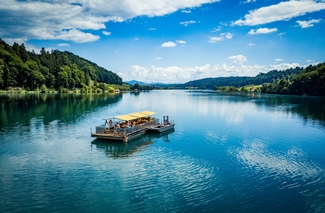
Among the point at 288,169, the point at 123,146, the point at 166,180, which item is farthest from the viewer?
the point at 123,146

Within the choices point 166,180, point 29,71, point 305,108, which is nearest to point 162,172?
point 166,180

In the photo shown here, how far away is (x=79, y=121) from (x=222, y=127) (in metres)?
33.4

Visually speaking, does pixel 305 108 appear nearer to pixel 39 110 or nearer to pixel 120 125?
pixel 120 125

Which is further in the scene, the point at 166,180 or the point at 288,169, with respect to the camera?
the point at 288,169

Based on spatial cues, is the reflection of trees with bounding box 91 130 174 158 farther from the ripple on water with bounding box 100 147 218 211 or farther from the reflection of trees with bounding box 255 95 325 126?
the reflection of trees with bounding box 255 95 325 126

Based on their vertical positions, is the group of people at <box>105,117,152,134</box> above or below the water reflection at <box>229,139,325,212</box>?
above

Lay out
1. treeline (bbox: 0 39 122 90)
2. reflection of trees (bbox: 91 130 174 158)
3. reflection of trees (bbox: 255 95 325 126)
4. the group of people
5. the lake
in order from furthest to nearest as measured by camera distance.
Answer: treeline (bbox: 0 39 122 90) < reflection of trees (bbox: 255 95 325 126) < the group of people < reflection of trees (bbox: 91 130 174 158) < the lake

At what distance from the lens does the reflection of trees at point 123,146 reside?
33.9 meters

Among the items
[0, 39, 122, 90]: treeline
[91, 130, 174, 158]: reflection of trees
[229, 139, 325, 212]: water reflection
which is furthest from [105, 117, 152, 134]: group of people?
[0, 39, 122, 90]: treeline

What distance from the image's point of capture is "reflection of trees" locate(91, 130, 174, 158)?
33.9m

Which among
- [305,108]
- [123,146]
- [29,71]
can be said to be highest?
[29,71]

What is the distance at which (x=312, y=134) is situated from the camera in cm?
4788

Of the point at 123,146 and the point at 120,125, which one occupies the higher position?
the point at 120,125

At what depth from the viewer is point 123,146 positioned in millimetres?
37750
